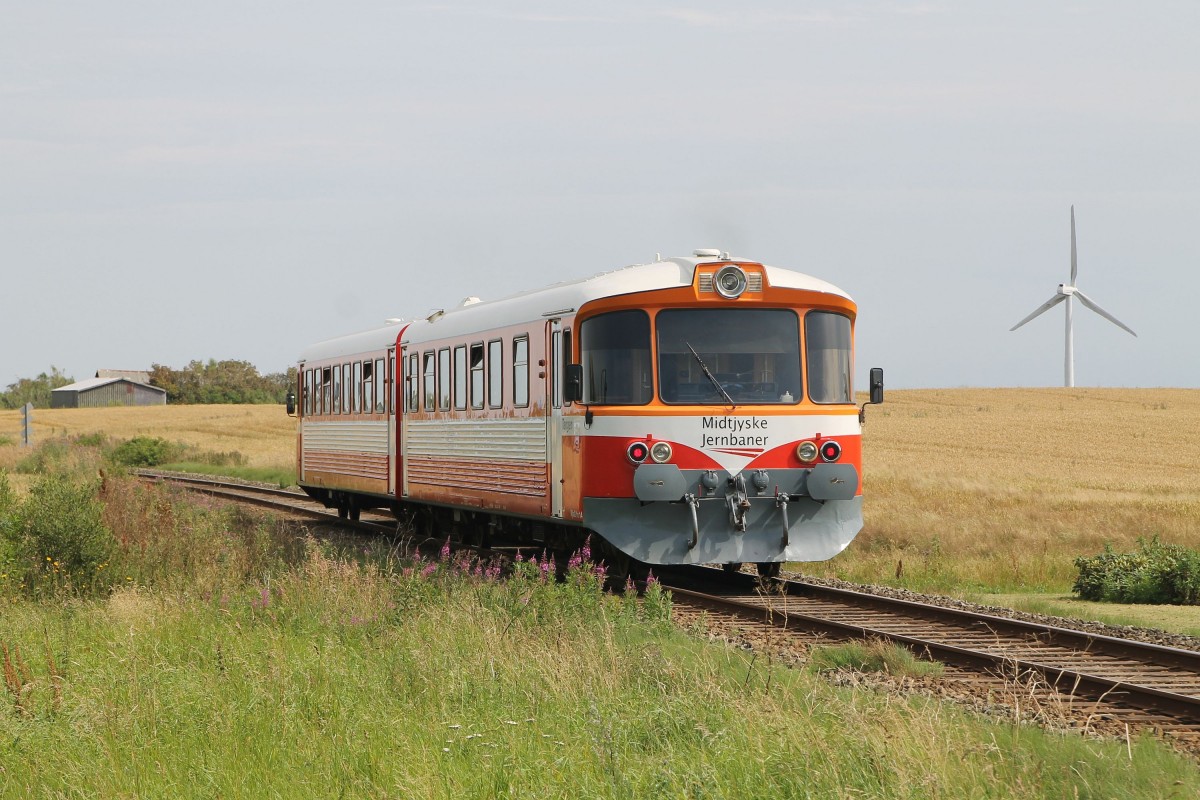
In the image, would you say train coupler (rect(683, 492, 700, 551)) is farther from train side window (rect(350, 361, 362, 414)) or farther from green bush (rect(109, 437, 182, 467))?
green bush (rect(109, 437, 182, 467))

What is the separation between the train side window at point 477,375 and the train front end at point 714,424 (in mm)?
3313

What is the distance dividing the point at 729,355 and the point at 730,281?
751 mm

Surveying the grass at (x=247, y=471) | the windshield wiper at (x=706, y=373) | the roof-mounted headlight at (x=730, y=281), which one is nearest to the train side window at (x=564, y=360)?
the windshield wiper at (x=706, y=373)

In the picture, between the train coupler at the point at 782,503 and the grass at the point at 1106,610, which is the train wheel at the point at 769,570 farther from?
the grass at the point at 1106,610

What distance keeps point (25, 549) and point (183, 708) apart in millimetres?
7013

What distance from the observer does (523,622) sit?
1066cm

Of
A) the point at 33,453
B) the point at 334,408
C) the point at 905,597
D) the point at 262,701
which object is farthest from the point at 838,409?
the point at 33,453

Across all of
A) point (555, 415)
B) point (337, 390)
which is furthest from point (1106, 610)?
point (337, 390)

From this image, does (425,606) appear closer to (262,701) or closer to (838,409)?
(262,701)

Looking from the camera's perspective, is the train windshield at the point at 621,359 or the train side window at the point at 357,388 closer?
the train windshield at the point at 621,359

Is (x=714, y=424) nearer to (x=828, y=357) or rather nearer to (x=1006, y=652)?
(x=828, y=357)

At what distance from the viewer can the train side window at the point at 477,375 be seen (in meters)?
17.9

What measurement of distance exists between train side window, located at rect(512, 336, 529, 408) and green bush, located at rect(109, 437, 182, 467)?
37.0 meters

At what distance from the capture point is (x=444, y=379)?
63.8ft
